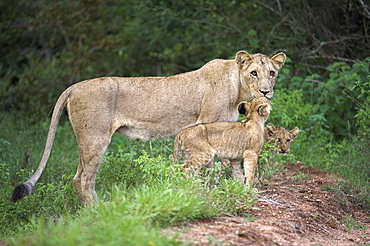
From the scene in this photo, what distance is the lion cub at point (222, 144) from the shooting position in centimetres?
582

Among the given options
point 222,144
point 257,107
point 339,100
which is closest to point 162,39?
point 339,100

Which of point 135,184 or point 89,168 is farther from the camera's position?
point 135,184

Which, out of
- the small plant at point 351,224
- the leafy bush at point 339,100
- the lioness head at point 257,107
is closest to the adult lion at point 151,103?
the lioness head at point 257,107

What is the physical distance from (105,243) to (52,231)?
0.79 metres

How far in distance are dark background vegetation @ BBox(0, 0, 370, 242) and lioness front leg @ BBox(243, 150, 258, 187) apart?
3.55 feet

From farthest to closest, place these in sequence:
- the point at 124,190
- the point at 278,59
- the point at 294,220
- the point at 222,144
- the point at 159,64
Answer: the point at 159,64, the point at 278,59, the point at 222,144, the point at 294,220, the point at 124,190

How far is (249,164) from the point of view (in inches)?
229

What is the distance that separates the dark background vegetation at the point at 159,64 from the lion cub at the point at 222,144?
48 cm

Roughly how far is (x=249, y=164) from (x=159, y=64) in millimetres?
9656

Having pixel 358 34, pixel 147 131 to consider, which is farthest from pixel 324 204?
pixel 358 34

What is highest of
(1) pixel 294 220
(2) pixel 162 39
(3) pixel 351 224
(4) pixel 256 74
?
(4) pixel 256 74

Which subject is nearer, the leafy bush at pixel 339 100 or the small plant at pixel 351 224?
the small plant at pixel 351 224

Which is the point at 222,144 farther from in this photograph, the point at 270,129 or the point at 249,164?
the point at 270,129

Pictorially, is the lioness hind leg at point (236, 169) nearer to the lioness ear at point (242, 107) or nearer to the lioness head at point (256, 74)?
the lioness ear at point (242, 107)
